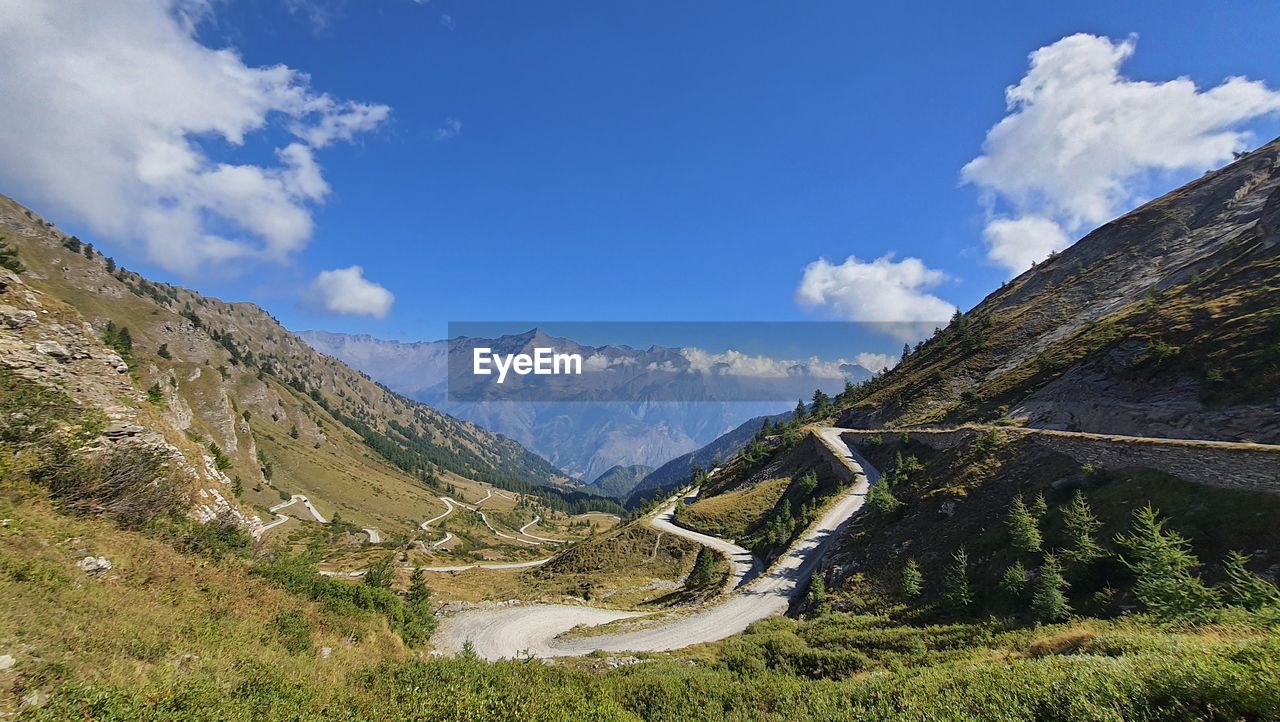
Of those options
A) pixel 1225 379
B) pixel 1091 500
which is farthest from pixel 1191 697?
pixel 1225 379

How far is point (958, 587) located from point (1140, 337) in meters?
50.0

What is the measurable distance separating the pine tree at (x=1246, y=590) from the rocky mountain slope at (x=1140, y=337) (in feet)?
88.9

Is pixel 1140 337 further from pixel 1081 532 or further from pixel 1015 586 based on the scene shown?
pixel 1015 586

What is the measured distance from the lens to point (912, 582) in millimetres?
26469

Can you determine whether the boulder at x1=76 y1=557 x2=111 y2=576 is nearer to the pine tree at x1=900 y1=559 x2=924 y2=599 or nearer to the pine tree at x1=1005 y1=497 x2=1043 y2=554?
the pine tree at x1=900 y1=559 x2=924 y2=599

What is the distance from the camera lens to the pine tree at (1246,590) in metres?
13.6

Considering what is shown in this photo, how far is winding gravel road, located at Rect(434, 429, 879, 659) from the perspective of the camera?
32.3 meters

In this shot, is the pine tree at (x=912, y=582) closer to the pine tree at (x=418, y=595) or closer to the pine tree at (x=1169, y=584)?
the pine tree at (x=1169, y=584)

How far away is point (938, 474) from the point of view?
128 feet

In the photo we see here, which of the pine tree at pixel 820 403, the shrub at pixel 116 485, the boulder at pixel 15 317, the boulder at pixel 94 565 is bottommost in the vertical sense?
the boulder at pixel 94 565

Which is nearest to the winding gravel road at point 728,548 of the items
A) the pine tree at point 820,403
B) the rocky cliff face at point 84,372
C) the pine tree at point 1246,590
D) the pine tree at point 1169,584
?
the pine tree at point 1169,584

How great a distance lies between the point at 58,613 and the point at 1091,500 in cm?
4271

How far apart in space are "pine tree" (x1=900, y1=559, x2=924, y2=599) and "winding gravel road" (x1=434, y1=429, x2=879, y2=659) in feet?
35.7

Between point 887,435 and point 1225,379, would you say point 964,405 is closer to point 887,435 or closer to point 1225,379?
point 887,435
